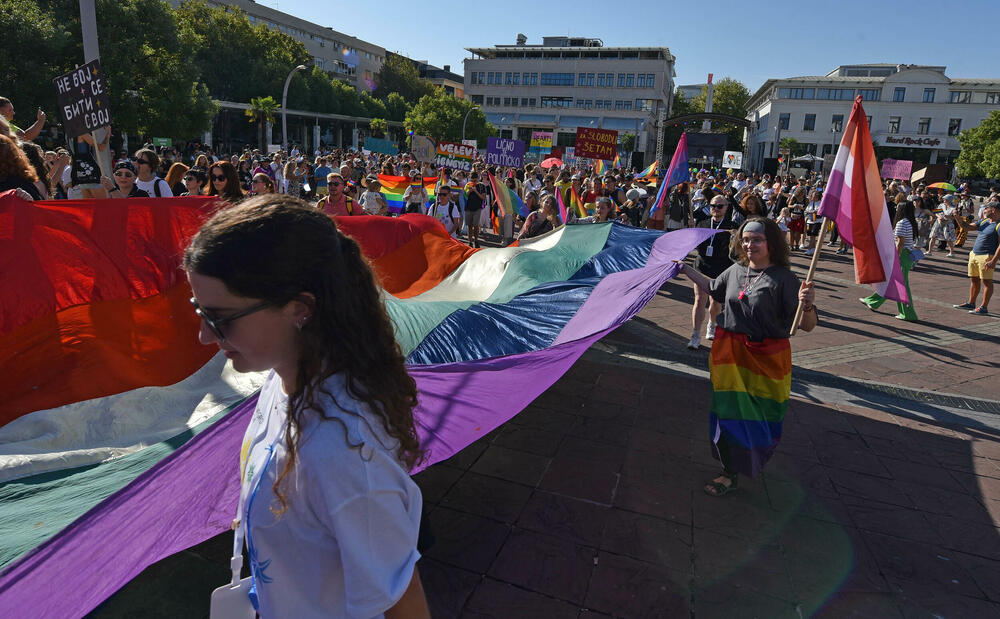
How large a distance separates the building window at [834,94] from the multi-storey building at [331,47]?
65.2 metres

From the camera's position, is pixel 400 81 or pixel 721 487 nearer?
pixel 721 487

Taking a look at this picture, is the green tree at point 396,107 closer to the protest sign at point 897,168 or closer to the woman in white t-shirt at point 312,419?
the protest sign at point 897,168

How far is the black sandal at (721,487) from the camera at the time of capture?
12.8 feet

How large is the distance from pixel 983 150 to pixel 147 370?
200 feet

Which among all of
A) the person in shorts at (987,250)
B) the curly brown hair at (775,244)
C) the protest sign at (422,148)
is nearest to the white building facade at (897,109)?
the protest sign at (422,148)

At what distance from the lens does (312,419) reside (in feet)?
3.63

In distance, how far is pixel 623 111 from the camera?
277 feet

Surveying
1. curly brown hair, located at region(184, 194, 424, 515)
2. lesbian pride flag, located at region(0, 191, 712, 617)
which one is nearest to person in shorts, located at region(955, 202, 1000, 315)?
lesbian pride flag, located at region(0, 191, 712, 617)

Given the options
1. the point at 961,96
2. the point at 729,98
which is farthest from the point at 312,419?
the point at 729,98

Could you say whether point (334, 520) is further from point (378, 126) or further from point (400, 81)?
point (400, 81)

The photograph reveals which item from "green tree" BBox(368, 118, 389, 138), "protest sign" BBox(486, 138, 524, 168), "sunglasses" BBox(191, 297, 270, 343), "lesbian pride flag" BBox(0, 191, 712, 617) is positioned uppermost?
"green tree" BBox(368, 118, 389, 138)

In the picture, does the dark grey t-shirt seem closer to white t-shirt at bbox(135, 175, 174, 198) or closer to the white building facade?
white t-shirt at bbox(135, 175, 174, 198)

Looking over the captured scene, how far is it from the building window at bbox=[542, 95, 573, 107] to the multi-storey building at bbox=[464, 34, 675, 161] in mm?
147

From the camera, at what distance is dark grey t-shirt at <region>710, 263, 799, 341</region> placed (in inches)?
146
